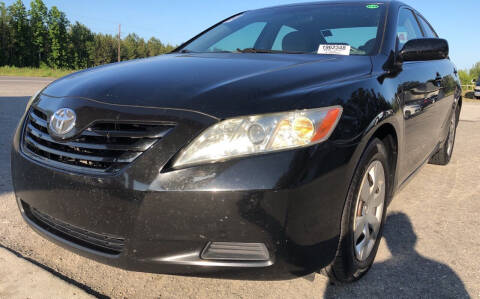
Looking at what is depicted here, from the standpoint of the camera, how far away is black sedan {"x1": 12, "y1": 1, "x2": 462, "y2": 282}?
1.41m

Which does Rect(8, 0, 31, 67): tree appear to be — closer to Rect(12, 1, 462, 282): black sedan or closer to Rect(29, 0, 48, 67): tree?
Rect(29, 0, 48, 67): tree

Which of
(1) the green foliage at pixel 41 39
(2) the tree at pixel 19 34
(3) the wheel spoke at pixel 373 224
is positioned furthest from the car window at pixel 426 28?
(2) the tree at pixel 19 34

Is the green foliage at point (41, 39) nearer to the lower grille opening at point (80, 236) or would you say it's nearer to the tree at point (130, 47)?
the tree at point (130, 47)

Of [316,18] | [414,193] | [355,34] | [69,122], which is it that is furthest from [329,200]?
[414,193]

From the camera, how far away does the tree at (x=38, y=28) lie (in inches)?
2616

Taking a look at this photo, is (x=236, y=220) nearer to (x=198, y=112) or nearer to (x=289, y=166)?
(x=289, y=166)

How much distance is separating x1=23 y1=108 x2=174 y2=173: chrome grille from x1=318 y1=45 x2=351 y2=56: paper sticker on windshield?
52.1 inches

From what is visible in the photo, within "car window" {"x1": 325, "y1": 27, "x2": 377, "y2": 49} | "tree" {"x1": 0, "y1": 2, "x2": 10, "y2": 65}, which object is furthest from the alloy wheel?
"tree" {"x1": 0, "y1": 2, "x2": 10, "y2": 65}

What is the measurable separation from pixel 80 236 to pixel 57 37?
76055mm

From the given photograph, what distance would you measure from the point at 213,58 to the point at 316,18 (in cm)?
91

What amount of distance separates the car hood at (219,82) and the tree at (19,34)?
73554 mm

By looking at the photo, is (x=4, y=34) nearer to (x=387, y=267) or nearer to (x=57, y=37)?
(x=57, y=37)

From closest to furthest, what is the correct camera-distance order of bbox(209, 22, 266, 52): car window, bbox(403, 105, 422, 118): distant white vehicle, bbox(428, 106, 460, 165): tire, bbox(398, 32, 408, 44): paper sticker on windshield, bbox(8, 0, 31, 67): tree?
bbox(403, 105, 422, 118): distant white vehicle, bbox(398, 32, 408, 44): paper sticker on windshield, bbox(209, 22, 266, 52): car window, bbox(428, 106, 460, 165): tire, bbox(8, 0, 31, 67): tree

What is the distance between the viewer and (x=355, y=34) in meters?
2.57
